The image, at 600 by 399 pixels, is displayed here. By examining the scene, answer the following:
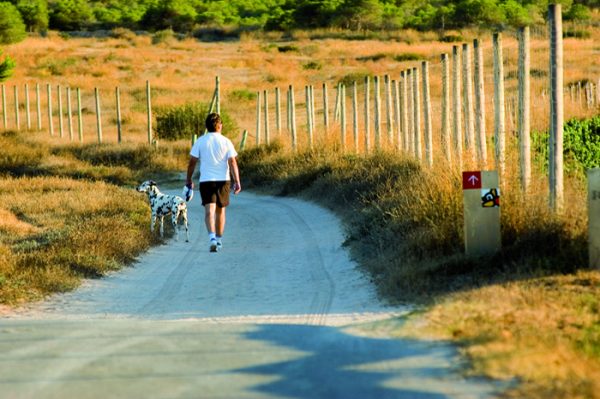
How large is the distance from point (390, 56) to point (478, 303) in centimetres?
5919

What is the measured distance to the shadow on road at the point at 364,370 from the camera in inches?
280

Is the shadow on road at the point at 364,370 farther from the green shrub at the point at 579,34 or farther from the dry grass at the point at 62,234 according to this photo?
the green shrub at the point at 579,34

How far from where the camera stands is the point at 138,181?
102ft

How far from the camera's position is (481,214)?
11.6 meters

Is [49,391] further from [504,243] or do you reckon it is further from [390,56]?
[390,56]

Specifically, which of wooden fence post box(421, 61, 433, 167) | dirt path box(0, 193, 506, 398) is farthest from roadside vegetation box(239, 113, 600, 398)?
wooden fence post box(421, 61, 433, 167)

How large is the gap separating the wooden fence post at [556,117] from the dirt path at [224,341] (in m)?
2.19

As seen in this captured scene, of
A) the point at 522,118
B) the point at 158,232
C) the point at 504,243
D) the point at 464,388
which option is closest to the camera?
the point at 464,388

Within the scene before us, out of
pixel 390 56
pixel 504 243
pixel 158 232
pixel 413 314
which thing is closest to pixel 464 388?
pixel 413 314

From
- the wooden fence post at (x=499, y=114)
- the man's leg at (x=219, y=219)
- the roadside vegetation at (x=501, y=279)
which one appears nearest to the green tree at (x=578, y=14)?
the roadside vegetation at (x=501, y=279)

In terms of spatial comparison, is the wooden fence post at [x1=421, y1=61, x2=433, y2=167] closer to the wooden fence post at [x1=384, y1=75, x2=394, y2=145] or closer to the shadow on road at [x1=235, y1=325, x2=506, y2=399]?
the wooden fence post at [x1=384, y1=75, x2=394, y2=145]

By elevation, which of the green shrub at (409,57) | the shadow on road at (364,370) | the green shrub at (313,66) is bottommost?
the shadow on road at (364,370)

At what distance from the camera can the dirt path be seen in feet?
24.1

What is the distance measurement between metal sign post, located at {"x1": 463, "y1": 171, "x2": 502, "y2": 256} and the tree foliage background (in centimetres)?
6796
